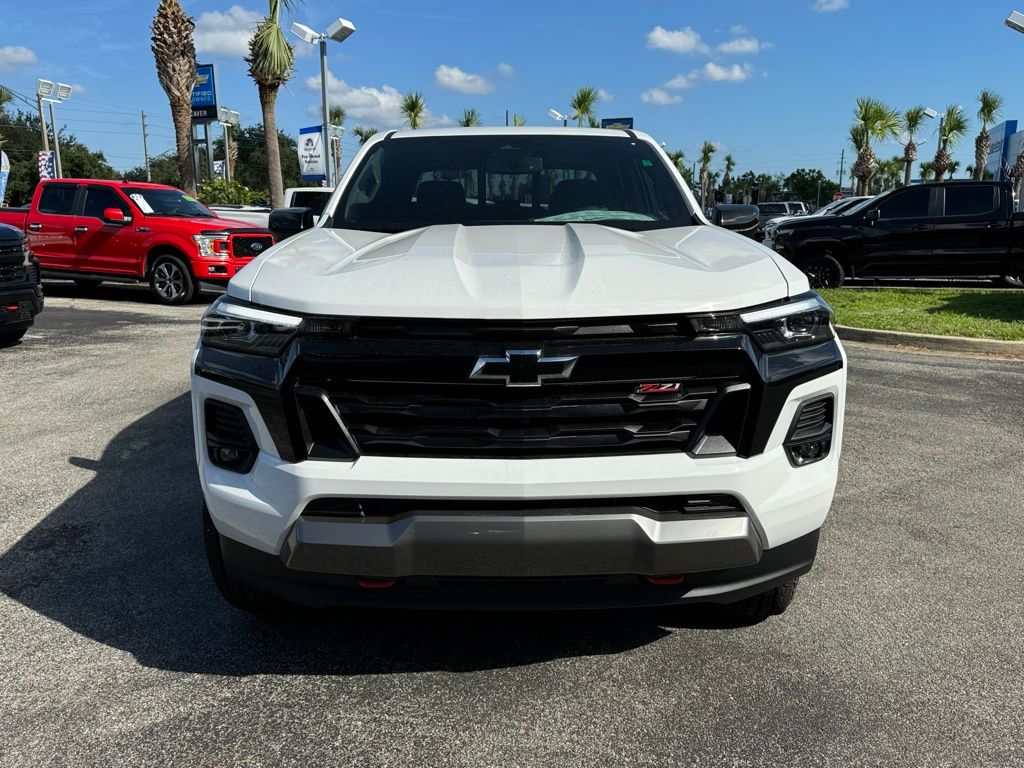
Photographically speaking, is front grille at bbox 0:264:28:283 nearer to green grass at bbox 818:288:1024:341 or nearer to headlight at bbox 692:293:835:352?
headlight at bbox 692:293:835:352

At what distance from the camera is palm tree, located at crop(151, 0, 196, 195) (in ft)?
74.8

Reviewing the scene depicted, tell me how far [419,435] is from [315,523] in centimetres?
38

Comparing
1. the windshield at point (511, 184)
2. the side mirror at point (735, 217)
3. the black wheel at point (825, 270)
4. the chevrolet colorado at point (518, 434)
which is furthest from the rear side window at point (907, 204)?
the chevrolet colorado at point (518, 434)

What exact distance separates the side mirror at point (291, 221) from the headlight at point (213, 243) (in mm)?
8769

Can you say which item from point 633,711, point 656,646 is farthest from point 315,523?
point 656,646

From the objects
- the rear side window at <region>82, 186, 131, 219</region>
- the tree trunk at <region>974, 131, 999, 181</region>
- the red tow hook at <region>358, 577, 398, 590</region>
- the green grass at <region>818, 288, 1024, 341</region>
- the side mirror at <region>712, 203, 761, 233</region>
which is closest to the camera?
the red tow hook at <region>358, 577, 398, 590</region>

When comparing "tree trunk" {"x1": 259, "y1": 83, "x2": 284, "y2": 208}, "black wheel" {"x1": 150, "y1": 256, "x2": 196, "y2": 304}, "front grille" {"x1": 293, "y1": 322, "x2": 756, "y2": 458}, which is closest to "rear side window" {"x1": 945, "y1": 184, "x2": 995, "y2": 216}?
"black wheel" {"x1": 150, "y1": 256, "x2": 196, "y2": 304}

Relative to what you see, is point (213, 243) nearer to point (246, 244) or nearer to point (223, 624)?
point (246, 244)

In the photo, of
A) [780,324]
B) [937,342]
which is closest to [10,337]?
[780,324]

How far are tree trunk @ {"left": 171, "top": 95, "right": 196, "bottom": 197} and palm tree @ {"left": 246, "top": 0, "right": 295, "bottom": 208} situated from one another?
2.09 m

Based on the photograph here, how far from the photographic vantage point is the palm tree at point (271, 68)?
75.0 feet

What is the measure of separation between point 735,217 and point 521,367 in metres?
2.27

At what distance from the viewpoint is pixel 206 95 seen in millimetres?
41469

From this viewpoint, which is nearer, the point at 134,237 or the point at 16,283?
the point at 16,283
